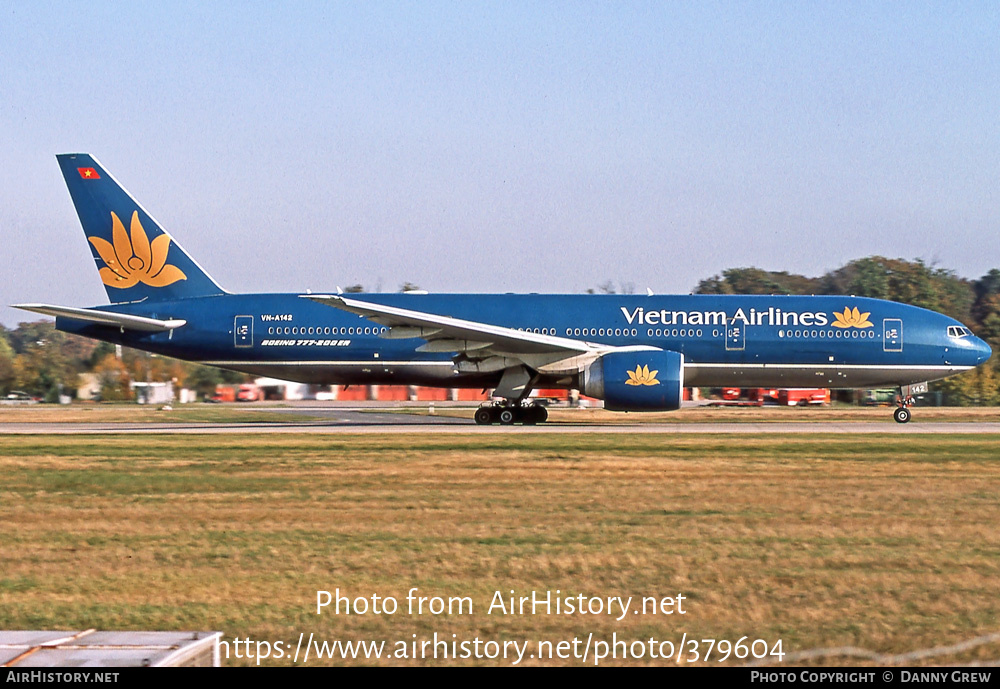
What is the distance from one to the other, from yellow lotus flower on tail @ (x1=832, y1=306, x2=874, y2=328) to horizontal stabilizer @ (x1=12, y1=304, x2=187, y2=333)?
61.0ft

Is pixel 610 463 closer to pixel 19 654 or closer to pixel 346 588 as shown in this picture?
pixel 346 588

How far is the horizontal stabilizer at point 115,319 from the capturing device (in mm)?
27141

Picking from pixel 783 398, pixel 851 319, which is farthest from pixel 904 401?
pixel 783 398

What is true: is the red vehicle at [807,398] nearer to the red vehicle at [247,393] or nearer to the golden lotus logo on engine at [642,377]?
the golden lotus logo on engine at [642,377]

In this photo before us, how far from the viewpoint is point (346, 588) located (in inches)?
296

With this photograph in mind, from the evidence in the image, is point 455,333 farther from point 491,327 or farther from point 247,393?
point 247,393

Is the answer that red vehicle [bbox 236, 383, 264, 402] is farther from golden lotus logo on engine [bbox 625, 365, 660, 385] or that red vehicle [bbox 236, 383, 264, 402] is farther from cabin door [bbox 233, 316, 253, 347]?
golden lotus logo on engine [bbox 625, 365, 660, 385]

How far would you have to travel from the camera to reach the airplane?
2855 cm

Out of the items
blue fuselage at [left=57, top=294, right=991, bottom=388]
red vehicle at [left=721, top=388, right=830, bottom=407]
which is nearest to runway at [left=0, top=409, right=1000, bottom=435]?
blue fuselage at [left=57, top=294, right=991, bottom=388]

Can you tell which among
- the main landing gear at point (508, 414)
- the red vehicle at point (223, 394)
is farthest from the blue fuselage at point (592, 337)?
the red vehicle at point (223, 394)

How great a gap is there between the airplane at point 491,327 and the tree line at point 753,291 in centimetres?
1037

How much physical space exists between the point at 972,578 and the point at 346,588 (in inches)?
187

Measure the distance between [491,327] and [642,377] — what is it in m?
4.36

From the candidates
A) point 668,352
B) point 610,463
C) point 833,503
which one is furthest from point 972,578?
point 668,352
